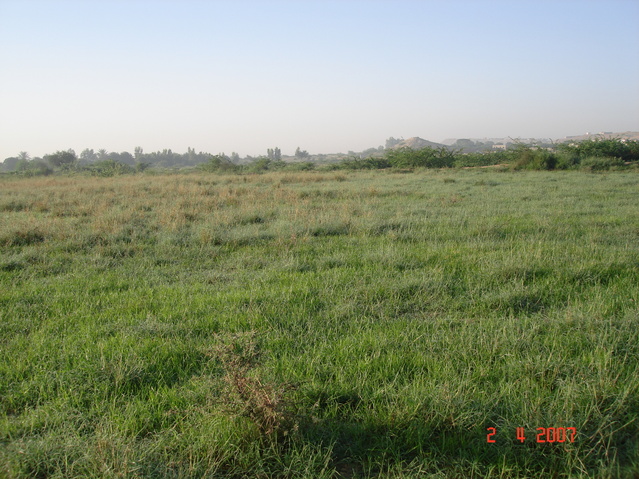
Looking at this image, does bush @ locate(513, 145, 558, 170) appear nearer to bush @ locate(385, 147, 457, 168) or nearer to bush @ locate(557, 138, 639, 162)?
bush @ locate(557, 138, 639, 162)

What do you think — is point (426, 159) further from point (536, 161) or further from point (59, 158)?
point (59, 158)

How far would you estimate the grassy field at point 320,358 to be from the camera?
2092 millimetres

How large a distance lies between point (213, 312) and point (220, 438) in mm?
1888

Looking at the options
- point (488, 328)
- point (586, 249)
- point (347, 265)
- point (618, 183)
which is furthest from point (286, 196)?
point (618, 183)

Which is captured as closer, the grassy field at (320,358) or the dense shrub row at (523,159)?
the grassy field at (320,358)

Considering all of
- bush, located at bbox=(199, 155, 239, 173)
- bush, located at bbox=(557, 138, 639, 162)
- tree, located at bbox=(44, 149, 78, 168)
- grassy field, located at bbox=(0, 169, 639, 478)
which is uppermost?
tree, located at bbox=(44, 149, 78, 168)

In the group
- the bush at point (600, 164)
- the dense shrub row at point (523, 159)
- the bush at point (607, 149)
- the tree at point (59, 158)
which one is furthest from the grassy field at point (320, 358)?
the tree at point (59, 158)

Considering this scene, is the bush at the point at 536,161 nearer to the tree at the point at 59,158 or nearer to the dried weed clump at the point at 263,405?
the dried weed clump at the point at 263,405

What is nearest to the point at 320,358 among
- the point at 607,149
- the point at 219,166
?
the point at 607,149

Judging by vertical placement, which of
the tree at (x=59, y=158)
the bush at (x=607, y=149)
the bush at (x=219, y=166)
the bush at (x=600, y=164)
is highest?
the tree at (x=59, y=158)

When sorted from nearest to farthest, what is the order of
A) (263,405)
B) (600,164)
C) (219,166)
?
(263,405) < (600,164) < (219,166)

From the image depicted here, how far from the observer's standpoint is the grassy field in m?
2.09

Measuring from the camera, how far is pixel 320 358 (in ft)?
9.87

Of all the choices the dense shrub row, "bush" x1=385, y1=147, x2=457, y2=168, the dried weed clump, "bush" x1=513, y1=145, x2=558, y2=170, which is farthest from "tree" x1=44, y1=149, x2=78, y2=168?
the dried weed clump
